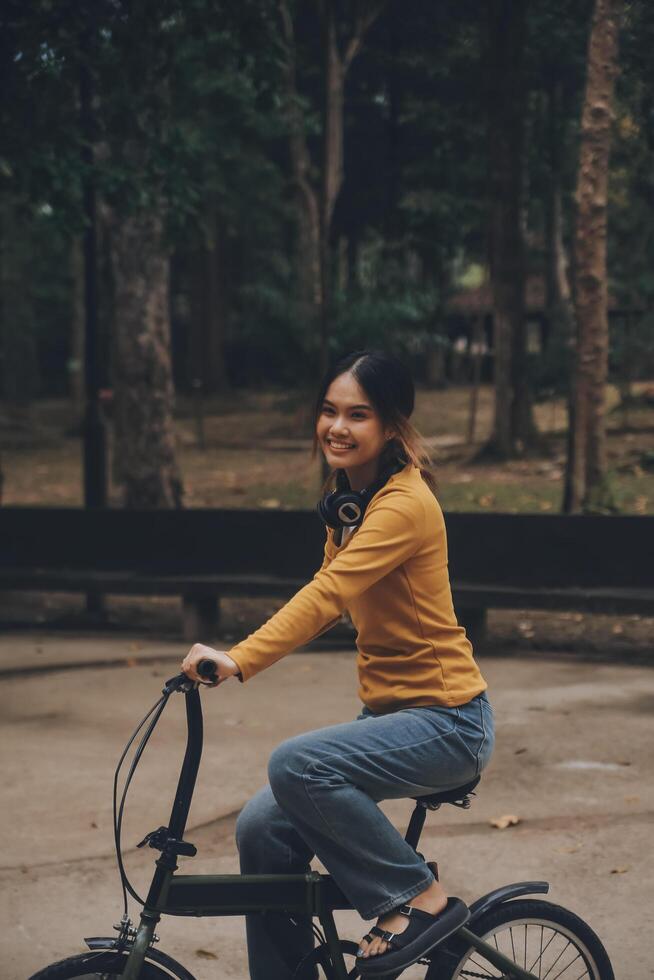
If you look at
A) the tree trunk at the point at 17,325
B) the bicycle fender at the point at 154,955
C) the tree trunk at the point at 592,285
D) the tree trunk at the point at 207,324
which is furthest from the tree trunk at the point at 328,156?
the tree trunk at the point at 207,324

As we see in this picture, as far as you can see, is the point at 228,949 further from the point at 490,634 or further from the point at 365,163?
the point at 365,163

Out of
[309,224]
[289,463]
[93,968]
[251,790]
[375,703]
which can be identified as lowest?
[289,463]

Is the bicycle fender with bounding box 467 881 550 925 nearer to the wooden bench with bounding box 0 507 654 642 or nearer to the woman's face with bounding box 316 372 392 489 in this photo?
the woman's face with bounding box 316 372 392 489

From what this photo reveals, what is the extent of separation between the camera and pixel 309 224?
2609 centimetres

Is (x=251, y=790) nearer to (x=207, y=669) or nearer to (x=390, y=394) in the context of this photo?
(x=390, y=394)

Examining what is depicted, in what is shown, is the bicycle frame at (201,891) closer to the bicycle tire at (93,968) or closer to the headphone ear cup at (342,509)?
the bicycle tire at (93,968)

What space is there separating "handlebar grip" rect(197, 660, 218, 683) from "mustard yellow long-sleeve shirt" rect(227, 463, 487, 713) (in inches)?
12.1

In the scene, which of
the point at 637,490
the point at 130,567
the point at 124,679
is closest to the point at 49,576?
the point at 130,567

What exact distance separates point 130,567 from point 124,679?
1869 mm

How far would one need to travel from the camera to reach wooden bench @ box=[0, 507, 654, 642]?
29.5ft

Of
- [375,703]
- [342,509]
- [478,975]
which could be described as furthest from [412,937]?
[342,509]

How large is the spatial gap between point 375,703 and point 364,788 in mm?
192

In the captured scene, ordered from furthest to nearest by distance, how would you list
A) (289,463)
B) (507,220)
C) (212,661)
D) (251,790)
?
1. (289,463)
2. (507,220)
3. (251,790)
4. (212,661)

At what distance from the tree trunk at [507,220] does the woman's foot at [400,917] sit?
55.2 feet
